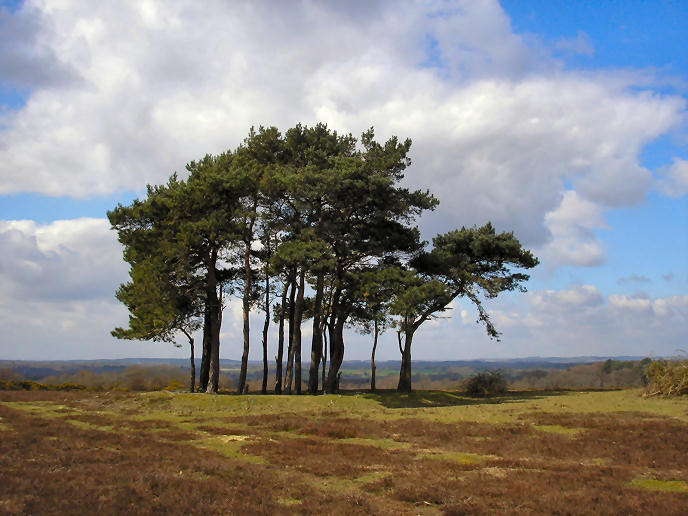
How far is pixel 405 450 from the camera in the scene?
55.7ft

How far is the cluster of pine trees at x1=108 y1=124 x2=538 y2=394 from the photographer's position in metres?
33.2

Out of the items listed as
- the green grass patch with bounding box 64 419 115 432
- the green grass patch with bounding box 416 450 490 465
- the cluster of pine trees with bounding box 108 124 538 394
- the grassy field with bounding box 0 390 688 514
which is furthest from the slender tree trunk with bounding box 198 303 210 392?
the green grass patch with bounding box 416 450 490 465

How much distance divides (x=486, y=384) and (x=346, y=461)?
105ft

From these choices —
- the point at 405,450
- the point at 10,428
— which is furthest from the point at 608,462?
the point at 10,428

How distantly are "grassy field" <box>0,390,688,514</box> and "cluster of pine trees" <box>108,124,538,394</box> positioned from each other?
893 centimetres

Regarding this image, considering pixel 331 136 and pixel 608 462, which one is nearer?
pixel 608 462

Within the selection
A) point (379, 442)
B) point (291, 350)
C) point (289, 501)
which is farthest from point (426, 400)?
point (289, 501)

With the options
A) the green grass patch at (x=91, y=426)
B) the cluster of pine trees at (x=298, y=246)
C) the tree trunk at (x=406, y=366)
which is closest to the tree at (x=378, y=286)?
the cluster of pine trees at (x=298, y=246)

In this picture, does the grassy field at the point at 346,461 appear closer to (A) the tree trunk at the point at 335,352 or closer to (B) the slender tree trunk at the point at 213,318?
(B) the slender tree trunk at the point at 213,318

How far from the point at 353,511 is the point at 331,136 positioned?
32.5 meters

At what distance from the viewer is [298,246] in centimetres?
3209

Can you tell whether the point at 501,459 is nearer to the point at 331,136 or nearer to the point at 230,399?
the point at 230,399

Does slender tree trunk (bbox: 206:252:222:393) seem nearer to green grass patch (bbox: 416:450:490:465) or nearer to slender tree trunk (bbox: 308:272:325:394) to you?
slender tree trunk (bbox: 308:272:325:394)

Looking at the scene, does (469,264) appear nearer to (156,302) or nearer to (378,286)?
(378,286)
